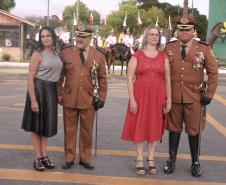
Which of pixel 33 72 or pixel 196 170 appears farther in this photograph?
pixel 196 170

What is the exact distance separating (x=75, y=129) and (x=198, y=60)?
1740 mm

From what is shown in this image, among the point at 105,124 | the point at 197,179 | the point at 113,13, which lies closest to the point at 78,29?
the point at 197,179

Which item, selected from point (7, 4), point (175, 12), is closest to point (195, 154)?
point (7, 4)

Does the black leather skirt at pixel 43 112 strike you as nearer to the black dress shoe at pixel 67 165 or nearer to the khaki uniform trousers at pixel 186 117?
the black dress shoe at pixel 67 165

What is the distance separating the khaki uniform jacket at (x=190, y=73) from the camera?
6293mm

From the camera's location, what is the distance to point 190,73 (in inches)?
249

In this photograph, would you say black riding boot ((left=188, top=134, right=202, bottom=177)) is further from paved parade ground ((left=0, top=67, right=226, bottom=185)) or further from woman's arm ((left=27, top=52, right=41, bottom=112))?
woman's arm ((left=27, top=52, right=41, bottom=112))

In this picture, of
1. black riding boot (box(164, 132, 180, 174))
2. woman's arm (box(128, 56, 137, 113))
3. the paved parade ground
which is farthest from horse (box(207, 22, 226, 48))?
woman's arm (box(128, 56, 137, 113))

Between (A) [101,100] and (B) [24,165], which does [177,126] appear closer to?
(A) [101,100]

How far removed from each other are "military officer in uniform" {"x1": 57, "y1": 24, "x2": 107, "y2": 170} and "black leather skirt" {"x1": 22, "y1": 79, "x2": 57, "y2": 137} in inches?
6.3

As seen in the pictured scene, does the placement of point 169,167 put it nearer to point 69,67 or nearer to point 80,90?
point 80,90

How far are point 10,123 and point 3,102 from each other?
2.99 m

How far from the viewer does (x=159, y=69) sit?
6176 mm

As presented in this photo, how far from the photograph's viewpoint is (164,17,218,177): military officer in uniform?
628 cm
